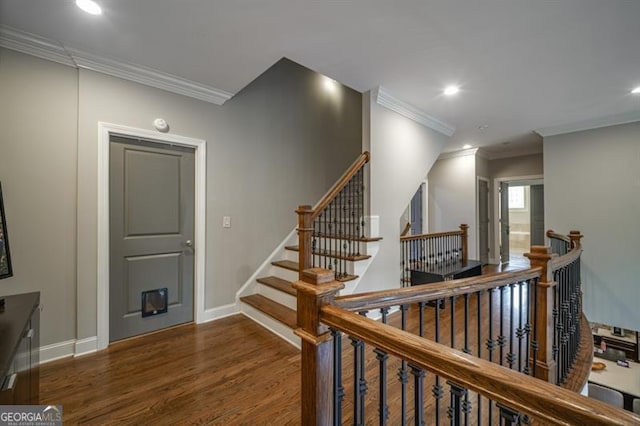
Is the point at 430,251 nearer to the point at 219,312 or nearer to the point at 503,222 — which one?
the point at 219,312

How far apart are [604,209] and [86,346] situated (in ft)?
21.8

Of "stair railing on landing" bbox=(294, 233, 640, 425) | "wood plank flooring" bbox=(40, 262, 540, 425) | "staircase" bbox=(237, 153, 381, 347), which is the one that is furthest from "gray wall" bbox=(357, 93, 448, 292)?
"stair railing on landing" bbox=(294, 233, 640, 425)

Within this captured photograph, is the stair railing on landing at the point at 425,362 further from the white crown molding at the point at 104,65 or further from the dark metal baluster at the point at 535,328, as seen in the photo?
the white crown molding at the point at 104,65

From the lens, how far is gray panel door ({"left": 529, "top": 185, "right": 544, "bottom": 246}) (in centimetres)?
777

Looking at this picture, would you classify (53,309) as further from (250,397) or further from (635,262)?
(635,262)

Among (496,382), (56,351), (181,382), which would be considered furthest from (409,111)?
(56,351)

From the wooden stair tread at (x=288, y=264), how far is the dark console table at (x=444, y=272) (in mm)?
1745

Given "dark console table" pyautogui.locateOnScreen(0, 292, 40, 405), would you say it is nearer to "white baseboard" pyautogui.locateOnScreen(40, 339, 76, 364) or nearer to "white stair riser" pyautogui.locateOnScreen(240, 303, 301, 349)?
"white baseboard" pyautogui.locateOnScreen(40, 339, 76, 364)

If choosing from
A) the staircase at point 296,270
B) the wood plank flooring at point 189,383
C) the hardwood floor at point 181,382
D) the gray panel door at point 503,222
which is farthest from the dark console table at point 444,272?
the gray panel door at point 503,222

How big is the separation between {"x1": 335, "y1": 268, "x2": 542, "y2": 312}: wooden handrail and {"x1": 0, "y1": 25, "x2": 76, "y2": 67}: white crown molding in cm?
295

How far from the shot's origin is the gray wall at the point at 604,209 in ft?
12.7

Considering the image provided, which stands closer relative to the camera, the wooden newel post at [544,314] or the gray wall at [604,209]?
the wooden newel post at [544,314]

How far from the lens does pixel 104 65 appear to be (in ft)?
7.77

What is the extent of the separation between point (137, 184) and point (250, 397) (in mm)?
2150
